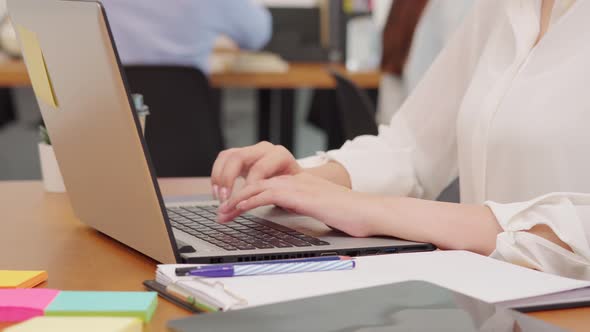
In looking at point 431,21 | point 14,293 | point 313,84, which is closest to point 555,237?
point 14,293

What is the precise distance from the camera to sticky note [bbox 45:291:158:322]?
2.25 feet

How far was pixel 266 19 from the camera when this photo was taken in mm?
3432

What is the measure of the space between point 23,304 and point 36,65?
13.2 inches

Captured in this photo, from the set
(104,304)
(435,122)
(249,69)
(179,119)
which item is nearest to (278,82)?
(249,69)

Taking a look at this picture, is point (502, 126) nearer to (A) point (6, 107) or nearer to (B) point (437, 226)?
(B) point (437, 226)

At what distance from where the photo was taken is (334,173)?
131cm

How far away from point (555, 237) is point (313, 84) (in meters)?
2.57

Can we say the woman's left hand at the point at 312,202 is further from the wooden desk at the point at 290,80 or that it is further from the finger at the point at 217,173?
the wooden desk at the point at 290,80

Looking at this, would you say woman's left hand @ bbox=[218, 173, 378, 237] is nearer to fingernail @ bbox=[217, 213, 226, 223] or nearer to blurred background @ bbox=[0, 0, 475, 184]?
fingernail @ bbox=[217, 213, 226, 223]

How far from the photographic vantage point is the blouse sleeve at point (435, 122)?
1416 mm

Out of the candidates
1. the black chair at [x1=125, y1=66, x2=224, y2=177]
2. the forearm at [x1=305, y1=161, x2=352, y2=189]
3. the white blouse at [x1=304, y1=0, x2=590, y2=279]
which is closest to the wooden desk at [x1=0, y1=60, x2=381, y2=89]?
the black chair at [x1=125, y1=66, x2=224, y2=177]

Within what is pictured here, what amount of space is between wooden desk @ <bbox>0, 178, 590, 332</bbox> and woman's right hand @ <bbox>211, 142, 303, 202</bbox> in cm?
16

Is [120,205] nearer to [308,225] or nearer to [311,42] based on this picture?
[308,225]

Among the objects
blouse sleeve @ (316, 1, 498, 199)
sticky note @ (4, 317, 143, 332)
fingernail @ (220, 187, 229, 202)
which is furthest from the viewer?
blouse sleeve @ (316, 1, 498, 199)
